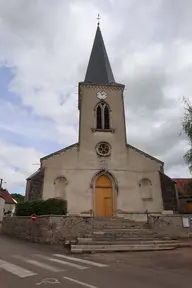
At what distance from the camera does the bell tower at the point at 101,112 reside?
22.0 metres

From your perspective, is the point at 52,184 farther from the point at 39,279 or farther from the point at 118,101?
the point at 39,279

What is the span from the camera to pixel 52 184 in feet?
64.1

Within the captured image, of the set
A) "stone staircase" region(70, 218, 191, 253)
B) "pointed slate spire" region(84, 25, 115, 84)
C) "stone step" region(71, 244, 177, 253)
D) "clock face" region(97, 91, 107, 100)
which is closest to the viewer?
"stone step" region(71, 244, 177, 253)

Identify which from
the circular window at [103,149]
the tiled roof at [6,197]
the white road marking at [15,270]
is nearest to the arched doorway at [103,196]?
the circular window at [103,149]

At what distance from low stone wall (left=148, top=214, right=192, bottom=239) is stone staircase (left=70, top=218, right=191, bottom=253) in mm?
555

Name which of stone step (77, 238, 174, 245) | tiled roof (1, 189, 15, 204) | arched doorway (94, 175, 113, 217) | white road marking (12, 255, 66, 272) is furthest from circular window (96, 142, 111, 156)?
tiled roof (1, 189, 15, 204)

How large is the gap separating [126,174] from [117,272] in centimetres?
1410

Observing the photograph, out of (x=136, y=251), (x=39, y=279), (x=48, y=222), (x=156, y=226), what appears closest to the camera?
(x=39, y=279)

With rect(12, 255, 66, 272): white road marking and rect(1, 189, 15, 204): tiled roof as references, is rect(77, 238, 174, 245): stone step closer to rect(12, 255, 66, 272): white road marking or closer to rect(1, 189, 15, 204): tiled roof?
rect(12, 255, 66, 272): white road marking

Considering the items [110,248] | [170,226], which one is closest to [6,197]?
[170,226]

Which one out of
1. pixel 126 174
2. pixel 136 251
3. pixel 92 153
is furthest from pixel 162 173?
pixel 136 251

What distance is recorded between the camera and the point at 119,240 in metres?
12.0

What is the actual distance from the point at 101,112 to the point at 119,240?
44.4ft

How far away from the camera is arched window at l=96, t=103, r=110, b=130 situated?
75.2ft
